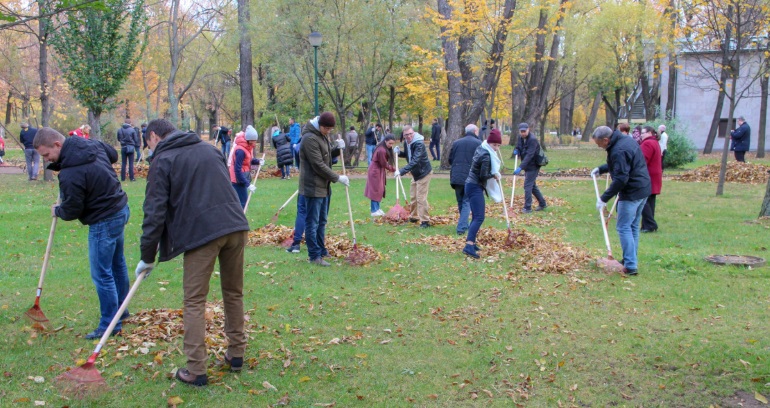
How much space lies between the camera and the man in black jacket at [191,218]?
4.53 meters

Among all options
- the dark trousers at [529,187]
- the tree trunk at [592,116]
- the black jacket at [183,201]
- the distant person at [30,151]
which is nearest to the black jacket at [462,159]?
the dark trousers at [529,187]

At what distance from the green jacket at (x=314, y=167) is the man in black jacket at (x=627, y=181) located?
11.7 feet

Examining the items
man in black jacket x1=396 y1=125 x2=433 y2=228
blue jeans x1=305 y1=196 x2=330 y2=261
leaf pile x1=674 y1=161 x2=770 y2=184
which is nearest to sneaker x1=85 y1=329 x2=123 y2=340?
blue jeans x1=305 y1=196 x2=330 y2=261

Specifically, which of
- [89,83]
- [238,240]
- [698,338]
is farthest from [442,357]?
[89,83]

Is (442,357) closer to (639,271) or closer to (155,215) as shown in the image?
(155,215)

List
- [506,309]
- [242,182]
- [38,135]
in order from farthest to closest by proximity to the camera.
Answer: [242,182], [506,309], [38,135]

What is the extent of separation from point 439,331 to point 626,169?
334 cm

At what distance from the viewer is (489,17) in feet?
64.3

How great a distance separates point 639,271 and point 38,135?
7203 mm

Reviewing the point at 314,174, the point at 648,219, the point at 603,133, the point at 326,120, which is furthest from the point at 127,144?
the point at 603,133

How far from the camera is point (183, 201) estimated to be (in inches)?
179

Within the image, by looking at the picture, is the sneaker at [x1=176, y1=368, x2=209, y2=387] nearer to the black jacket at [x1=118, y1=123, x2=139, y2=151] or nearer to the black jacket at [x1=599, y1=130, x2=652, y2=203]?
the black jacket at [x1=599, y1=130, x2=652, y2=203]

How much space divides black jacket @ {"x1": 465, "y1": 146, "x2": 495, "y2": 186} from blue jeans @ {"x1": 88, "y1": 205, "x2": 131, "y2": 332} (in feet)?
17.3

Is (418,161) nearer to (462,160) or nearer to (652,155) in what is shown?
(462,160)
